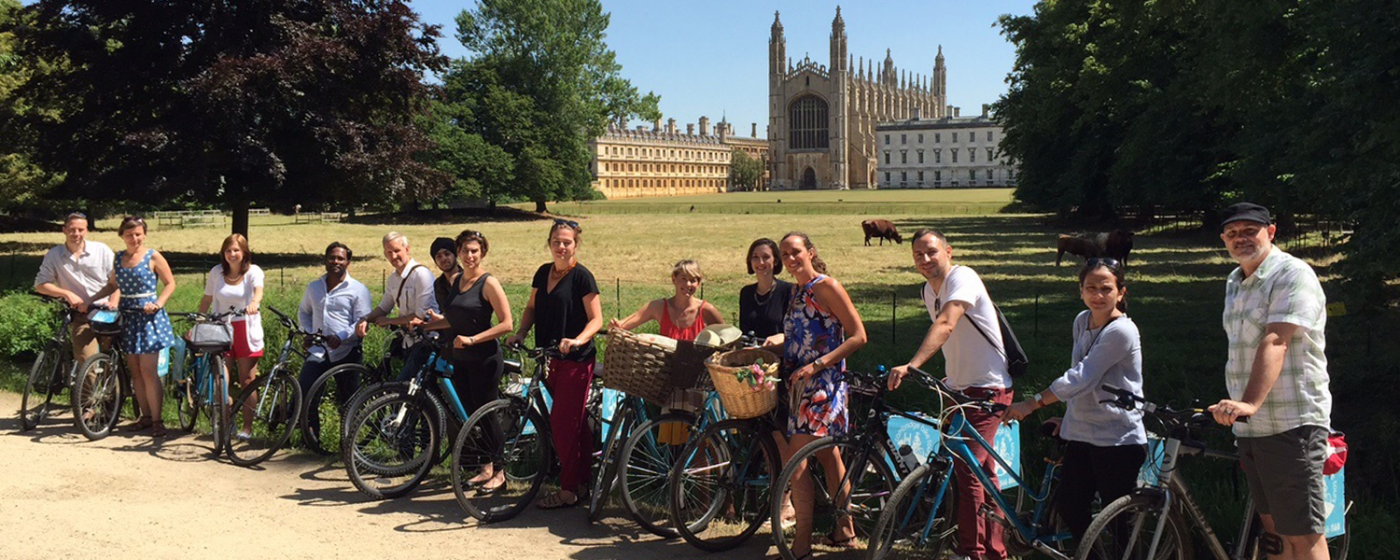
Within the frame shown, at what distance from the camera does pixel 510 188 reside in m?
67.8

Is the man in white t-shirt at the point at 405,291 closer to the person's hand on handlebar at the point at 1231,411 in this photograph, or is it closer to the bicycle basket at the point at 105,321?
the bicycle basket at the point at 105,321

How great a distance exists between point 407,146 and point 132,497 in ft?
73.8

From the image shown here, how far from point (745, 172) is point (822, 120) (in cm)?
1413

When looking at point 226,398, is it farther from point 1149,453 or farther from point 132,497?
point 1149,453

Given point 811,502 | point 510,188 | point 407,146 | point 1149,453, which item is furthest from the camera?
point 510,188

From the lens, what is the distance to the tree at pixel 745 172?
572 feet

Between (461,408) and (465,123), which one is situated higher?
(465,123)

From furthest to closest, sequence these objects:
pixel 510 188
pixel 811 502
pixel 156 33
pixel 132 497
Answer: pixel 510 188
pixel 156 33
pixel 132 497
pixel 811 502

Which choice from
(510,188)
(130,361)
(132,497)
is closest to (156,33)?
(130,361)

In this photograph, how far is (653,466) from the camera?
685cm

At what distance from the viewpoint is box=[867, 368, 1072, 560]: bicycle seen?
525 cm

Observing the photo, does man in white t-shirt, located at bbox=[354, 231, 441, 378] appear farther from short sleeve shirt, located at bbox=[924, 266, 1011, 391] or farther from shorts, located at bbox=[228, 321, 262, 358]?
short sleeve shirt, located at bbox=[924, 266, 1011, 391]

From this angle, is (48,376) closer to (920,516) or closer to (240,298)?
(240,298)

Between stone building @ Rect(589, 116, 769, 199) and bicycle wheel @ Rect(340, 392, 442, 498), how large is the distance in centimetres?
13929
